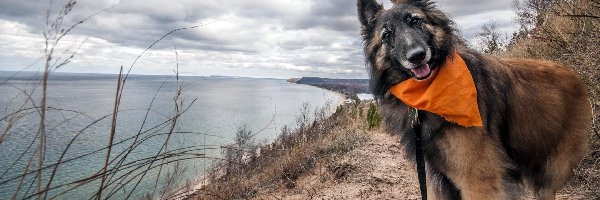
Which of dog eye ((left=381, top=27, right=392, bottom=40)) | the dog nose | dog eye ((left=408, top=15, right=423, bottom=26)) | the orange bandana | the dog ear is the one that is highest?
the dog ear

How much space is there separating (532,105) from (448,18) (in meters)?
1.16

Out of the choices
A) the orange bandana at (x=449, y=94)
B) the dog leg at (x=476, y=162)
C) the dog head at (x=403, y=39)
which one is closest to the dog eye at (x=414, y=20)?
the dog head at (x=403, y=39)

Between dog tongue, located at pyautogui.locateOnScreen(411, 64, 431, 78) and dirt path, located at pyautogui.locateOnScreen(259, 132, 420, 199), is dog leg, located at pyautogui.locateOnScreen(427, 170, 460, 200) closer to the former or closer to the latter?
dog tongue, located at pyautogui.locateOnScreen(411, 64, 431, 78)

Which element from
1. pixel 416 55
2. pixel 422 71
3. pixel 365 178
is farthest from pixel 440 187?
pixel 365 178

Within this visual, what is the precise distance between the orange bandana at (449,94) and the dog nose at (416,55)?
27cm

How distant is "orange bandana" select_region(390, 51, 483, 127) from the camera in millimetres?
3264

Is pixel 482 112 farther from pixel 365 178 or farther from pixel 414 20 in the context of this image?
pixel 365 178

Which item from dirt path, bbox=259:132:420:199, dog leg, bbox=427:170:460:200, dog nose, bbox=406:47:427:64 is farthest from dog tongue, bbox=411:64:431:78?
dirt path, bbox=259:132:420:199

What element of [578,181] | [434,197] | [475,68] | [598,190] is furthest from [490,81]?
[578,181]

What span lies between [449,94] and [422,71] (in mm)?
298

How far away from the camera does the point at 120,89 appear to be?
2.33m

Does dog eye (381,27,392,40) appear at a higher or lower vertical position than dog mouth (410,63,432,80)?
higher

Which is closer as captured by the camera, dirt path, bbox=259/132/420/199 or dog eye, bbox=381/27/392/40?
dog eye, bbox=381/27/392/40

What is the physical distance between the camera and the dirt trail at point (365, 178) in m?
6.96
